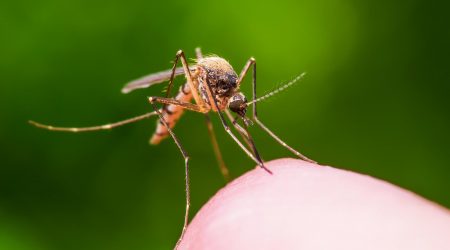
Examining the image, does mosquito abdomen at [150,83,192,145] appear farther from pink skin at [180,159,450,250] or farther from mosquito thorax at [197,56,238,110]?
pink skin at [180,159,450,250]

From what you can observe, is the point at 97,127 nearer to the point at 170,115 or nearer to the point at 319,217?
the point at 170,115

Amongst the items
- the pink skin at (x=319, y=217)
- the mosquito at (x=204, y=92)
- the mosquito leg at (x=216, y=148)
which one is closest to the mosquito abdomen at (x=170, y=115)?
the mosquito at (x=204, y=92)

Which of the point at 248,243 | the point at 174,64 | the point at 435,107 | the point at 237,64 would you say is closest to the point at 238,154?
the point at 237,64

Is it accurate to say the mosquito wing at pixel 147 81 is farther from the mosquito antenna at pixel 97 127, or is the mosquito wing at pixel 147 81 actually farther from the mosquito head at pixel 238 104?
the mosquito head at pixel 238 104

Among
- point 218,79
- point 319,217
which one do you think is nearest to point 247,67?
point 218,79

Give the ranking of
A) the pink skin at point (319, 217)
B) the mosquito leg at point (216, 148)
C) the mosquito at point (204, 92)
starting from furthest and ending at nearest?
the mosquito leg at point (216, 148), the mosquito at point (204, 92), the pink skin at point (319, 217)

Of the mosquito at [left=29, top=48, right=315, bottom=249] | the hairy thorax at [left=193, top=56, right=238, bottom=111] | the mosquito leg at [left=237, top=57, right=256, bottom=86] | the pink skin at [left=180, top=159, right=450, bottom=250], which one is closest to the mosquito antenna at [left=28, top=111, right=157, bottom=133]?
the mosquito at [left=29, top=48, right=315, bottom=249]

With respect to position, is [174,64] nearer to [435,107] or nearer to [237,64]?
[237,64]

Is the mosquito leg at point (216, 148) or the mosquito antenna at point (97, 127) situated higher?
the mosquito antenna at point (97, 127)
